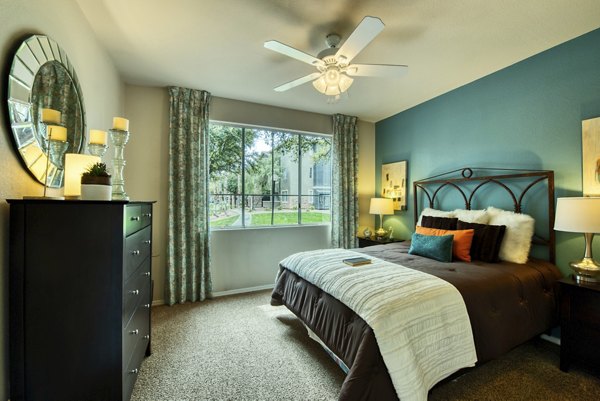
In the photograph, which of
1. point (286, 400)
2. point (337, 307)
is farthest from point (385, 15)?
point (286, 400)

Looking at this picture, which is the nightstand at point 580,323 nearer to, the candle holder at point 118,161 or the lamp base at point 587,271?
the lamp base at point 587,271

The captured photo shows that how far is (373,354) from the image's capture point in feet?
4.60

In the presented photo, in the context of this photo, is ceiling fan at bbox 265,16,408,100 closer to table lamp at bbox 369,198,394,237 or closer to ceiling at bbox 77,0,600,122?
ceiling at bbox 77,0,600,122

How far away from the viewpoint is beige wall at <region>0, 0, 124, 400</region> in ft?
3.87

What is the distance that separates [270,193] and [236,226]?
2.39 ft

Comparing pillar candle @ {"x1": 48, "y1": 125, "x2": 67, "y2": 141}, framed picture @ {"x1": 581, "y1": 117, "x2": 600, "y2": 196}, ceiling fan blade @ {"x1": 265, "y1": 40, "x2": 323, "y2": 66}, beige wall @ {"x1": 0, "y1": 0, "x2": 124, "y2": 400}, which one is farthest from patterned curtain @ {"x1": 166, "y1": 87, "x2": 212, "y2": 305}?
framed picture @ {"x1": 581, "y1": 117, "x2": 600, "y2": 196}

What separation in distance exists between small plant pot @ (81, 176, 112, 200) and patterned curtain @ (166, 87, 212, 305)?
1.92m

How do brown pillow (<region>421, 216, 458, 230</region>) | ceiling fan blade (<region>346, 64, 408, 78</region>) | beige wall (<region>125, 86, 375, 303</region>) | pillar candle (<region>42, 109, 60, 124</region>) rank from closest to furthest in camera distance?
pillar candle (<region>42, 109, 60, 124</region>) → ceiling fan blade (<region>346, 64, 408, 78</region>) → brown pillow (<region>421, 216, 458, 230</region>) → beige wall (<region>125, 86, 375, 303</region>)

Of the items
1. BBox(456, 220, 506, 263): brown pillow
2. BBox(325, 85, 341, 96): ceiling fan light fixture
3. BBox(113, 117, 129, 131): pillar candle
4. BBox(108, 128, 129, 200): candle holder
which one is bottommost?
BBox(456, 220, 506, 263): brown pillow

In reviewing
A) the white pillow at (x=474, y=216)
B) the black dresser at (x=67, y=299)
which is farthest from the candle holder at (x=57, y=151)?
the white pillow at (x=474, y=216)

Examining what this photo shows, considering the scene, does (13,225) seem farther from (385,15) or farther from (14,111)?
(385,15)

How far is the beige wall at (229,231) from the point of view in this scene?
321 centimetres

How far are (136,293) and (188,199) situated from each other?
1.89 meters

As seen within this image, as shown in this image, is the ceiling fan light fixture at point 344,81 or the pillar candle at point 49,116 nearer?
the pillar candle at point 49,116
